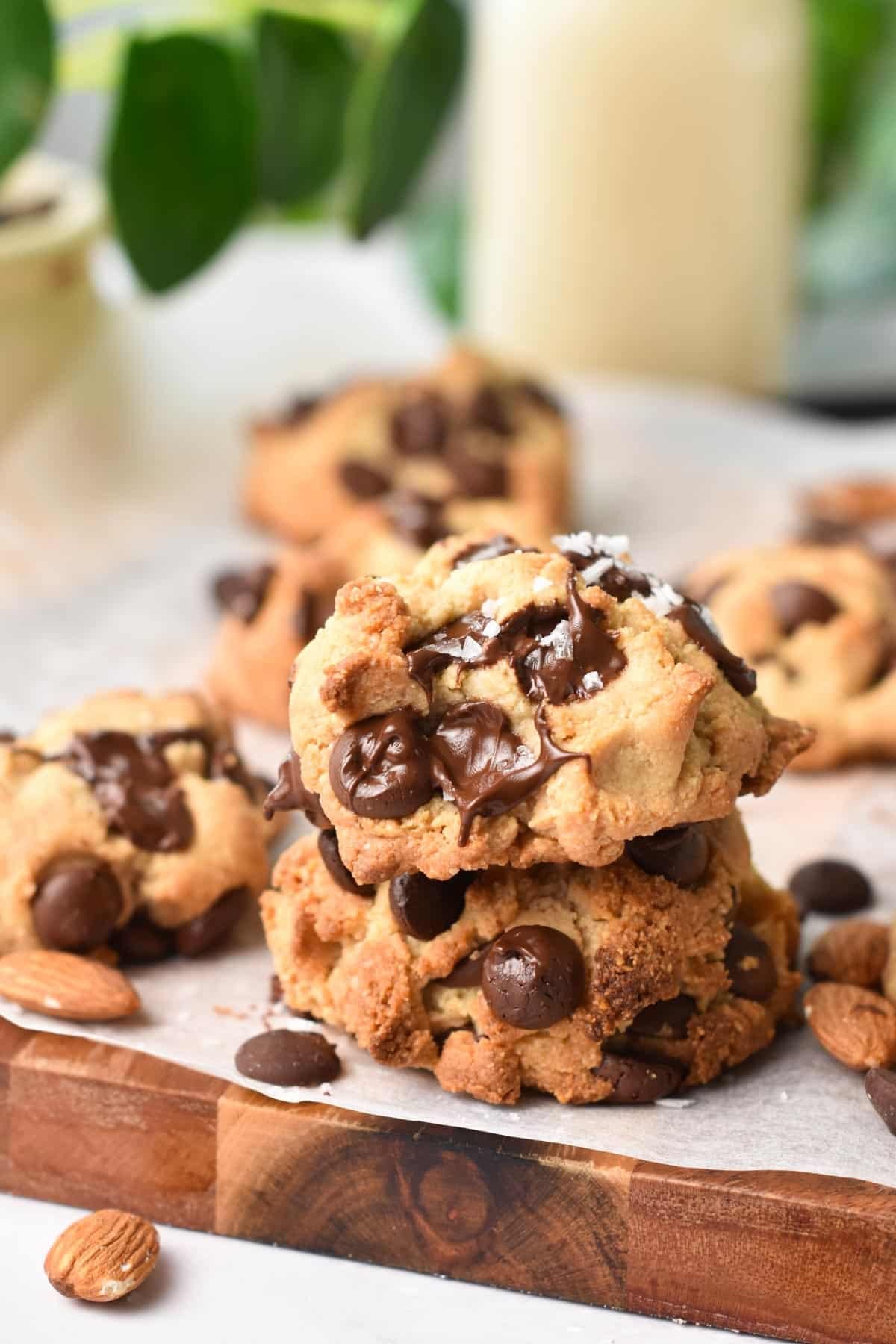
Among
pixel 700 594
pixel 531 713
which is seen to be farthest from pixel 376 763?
pixel 700 594

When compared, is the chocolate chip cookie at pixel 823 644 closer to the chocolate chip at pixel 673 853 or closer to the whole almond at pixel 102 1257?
the chocolate chip at pixel 673 853

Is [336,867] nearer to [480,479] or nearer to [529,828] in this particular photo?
[529,828]

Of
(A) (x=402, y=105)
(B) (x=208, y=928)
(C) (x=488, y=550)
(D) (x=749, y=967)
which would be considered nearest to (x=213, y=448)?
(A) (x=402, y=105)

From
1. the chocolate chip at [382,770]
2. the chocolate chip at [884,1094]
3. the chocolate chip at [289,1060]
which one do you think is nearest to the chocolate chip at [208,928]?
the chocolate chip at [289,1060]

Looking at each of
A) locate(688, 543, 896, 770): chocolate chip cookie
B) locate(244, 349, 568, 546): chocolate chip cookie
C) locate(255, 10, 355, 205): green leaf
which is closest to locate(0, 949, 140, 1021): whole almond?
locate(688, 543, 896, 770): chocolate chip cookie

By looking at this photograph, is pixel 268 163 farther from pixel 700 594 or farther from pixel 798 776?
pixel 798 776

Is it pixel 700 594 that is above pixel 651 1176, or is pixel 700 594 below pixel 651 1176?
below

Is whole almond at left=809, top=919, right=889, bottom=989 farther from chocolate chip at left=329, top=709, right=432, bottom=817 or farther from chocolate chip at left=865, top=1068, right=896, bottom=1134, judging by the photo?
chocolate chip at left=329, top=709, right=432, bottom=817
